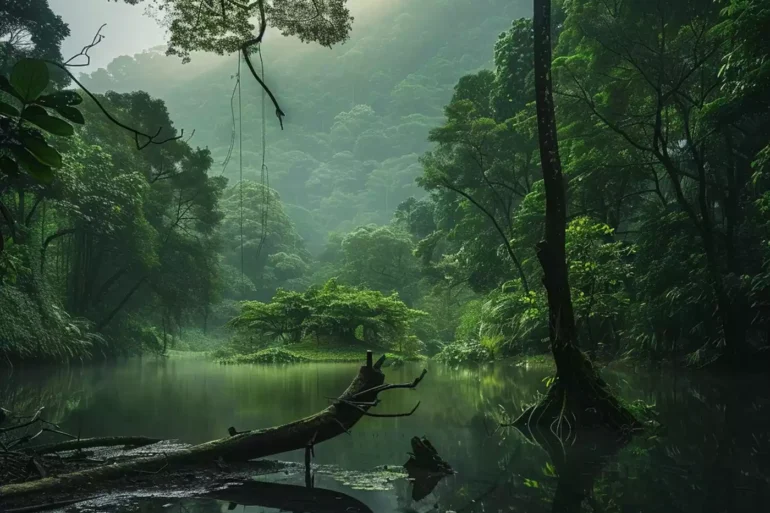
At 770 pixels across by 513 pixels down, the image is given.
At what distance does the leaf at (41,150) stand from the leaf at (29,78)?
0.57 ft

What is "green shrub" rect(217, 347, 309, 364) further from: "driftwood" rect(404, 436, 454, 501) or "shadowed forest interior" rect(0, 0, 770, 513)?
"driftwood" rect(404, 436, 454, 501)

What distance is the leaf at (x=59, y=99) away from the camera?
2089 mm

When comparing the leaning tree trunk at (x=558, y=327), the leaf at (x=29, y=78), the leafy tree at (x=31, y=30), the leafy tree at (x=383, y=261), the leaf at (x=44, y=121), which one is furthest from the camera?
the leafy tree at (x=383, y=261)

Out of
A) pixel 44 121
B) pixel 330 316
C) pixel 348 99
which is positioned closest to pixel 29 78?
pixel 44 121

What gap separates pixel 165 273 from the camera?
27.7m

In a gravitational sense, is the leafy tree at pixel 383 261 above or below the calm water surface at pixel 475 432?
above

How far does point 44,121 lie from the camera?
6.81 feet

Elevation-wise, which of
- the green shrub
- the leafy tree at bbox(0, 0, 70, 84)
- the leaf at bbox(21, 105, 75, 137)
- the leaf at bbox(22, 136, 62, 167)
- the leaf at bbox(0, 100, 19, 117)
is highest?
the leafy tree at bbox(0, 0, 70, 84)

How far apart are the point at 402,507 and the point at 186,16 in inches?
278

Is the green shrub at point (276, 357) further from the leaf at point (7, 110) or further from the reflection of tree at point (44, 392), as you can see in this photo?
the leaf at point (7, 110)

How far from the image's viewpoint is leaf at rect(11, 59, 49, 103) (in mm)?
1908

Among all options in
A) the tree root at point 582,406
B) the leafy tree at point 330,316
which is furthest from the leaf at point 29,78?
the leafy tree at point 330,316

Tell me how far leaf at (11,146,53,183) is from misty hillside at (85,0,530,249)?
2797 inches

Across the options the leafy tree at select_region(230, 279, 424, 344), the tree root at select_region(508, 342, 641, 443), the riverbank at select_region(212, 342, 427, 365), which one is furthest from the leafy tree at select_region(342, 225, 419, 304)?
the tree root at select_region(508, 342, 641, 443)
